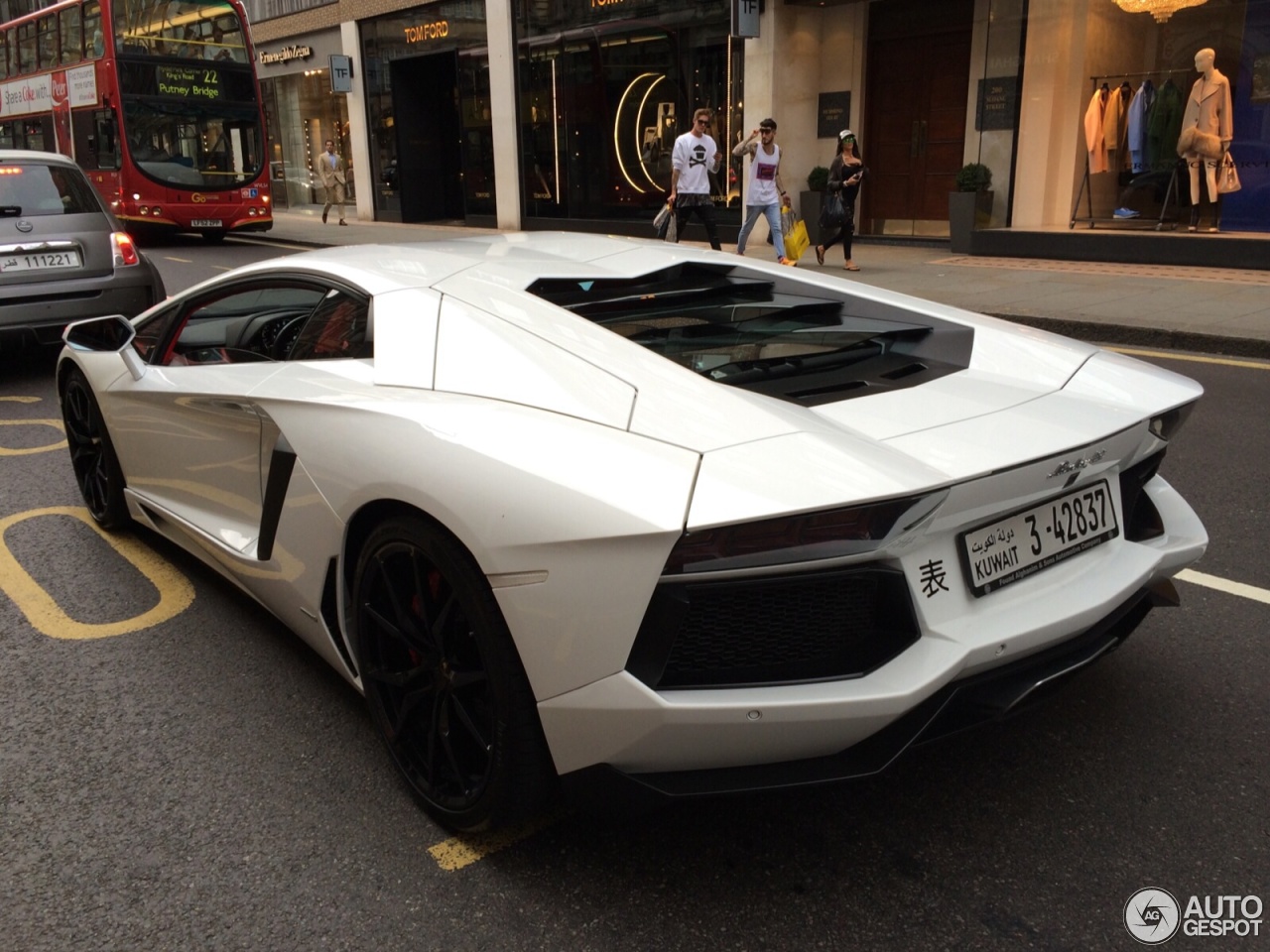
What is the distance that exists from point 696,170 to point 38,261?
7.81 metres

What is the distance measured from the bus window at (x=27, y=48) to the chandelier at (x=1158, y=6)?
18.5m

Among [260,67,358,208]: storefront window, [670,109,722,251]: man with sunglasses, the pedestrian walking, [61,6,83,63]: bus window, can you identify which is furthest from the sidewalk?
[260,67,358,208]: storefront window

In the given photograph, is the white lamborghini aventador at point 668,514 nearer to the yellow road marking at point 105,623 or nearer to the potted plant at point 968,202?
the yellow road marking at point 105,623

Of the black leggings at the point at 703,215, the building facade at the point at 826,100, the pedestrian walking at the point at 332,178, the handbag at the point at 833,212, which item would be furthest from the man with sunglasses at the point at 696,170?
the pedestrian walking at the point at 332,178

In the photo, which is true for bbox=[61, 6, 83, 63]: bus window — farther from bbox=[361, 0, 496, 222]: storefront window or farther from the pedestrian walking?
bbox=[361, 0, 496, 222]: storefront window

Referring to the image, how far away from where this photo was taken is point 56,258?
809 cm

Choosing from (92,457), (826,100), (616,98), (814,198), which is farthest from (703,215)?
(92,457)

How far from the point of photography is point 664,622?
2068 millimetres

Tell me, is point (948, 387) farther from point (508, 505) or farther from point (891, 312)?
point (508, 505)

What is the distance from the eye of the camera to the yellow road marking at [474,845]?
2523 millimetres

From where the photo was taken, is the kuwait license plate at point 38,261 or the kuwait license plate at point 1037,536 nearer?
the kuwait license plate at point 1037,536

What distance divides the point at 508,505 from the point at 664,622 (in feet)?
1.35

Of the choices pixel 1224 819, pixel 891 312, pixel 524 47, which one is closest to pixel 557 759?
pixel 1224 819

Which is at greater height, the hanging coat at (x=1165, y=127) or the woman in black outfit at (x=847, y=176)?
the hanging coat at (x=1165, y=127)
